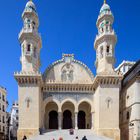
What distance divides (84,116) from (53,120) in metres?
5.05

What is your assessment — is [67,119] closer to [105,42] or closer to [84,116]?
[84,116]

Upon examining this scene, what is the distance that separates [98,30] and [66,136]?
1706 cm

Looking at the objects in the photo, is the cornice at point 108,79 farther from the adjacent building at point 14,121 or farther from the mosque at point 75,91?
the adjacent building at point 14,121

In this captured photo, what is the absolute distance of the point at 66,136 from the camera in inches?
1479

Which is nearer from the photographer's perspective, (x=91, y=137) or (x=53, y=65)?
(x=91, y=137)

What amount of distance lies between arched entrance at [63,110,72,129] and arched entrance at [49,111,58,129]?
129 cm

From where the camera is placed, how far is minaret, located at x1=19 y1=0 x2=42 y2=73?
40.5 metres

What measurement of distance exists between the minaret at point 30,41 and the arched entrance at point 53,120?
799cm

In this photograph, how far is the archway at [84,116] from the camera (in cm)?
4459

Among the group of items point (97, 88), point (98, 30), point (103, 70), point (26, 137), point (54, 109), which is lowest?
point (26, 137)

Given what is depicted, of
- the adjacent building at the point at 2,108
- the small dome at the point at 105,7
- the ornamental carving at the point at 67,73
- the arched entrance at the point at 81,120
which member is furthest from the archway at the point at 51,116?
the small dome at the point at 105,7

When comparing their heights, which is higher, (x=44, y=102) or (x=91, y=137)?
(x=44, y=102)

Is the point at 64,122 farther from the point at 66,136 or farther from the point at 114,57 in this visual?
the point at 114,57

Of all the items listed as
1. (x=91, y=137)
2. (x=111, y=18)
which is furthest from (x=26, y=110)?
(x=111, y=18)
